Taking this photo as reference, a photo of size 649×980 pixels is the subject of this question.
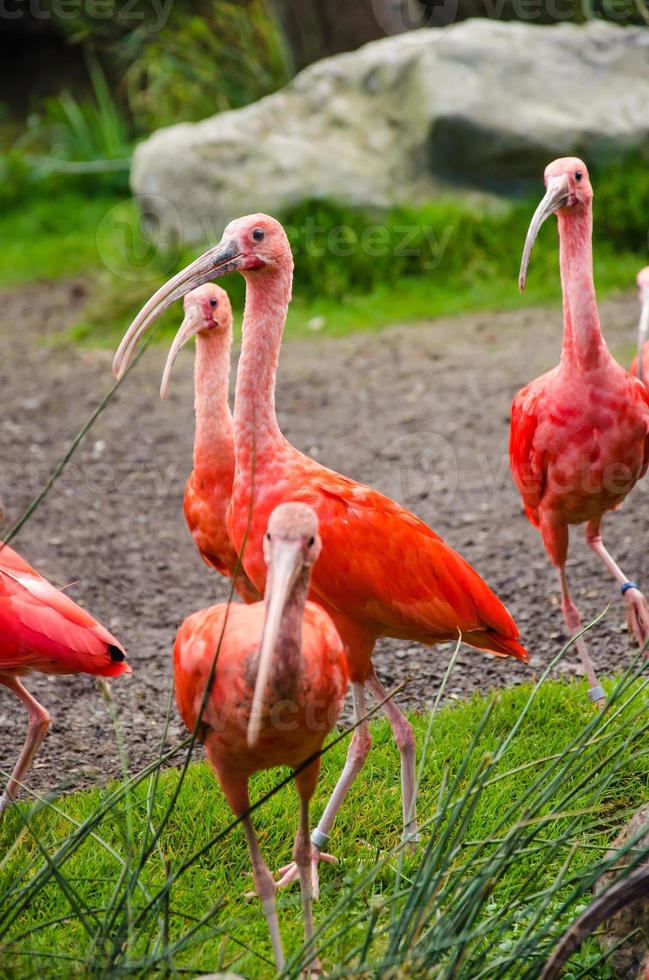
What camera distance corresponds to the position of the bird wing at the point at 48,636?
12.3 feet

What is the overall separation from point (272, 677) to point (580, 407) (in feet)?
6.41

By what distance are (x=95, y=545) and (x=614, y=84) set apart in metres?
5.56

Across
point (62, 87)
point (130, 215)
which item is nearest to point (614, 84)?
point (130, 215)

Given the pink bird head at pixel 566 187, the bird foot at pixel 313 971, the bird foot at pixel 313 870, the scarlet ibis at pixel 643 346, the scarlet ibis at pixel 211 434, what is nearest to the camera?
the bird foot at pixel 313 971

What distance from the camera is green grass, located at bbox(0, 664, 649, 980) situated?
259cm

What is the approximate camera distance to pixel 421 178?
9336mm

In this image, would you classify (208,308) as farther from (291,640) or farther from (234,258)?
(291,640)

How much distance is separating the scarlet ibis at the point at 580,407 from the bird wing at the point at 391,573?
0.72 metres

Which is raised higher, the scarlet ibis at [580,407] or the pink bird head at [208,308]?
the pink bird head at [208,308]

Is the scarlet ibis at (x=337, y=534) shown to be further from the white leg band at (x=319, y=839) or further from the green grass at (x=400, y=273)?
the green grass at (x=400, y=273)

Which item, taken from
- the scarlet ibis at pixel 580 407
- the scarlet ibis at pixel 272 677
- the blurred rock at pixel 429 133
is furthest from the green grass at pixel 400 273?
the scarlet ibis at pixel 272 677

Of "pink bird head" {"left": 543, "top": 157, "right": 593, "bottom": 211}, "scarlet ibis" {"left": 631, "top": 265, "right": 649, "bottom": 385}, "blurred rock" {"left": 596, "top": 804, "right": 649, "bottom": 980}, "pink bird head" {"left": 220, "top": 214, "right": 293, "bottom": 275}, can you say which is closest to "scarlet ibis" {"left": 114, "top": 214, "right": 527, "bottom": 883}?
"pink bird head" {"left": 220, "top": 214, "right": 293, "bottom": 275}

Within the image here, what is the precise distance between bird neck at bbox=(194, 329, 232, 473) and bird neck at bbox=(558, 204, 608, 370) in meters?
1.18

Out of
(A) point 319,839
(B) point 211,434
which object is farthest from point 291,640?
(B) point 211,434
